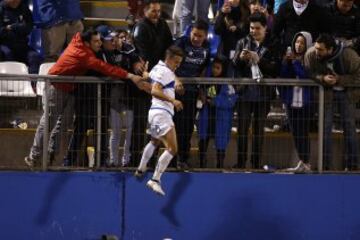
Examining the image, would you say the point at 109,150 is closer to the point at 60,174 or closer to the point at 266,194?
the point at 60,174

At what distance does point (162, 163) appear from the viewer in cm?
986

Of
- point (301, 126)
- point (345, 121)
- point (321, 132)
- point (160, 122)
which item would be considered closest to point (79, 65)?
point (160, 122)

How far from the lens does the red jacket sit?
10.2m

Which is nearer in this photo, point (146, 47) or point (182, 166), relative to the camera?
point (182, 166)

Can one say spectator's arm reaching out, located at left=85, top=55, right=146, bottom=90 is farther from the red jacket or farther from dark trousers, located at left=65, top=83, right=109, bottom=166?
dark trousers, located at left=65, top=83, right=109, bottom=166

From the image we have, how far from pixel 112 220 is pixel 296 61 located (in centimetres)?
273

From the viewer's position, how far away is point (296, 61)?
10648mm

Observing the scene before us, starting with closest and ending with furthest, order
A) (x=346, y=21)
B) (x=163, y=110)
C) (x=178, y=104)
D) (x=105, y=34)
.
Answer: (x=178, y=104) → (x=163, y=110) → (x=105, y=34) → (x=346, y=21)

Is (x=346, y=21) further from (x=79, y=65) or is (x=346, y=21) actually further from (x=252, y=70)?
(x=79, y=65)

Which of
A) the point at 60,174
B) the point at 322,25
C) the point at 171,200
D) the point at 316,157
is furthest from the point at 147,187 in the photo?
the point at 322,25

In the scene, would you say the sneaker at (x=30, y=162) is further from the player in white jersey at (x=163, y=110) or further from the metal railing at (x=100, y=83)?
the player in white jersey at (x=163, y=110)

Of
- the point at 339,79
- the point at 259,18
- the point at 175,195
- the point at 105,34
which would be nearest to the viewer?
the point at 339,79

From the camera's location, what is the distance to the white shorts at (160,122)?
980cm

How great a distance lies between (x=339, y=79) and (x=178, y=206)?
225 centimetres
